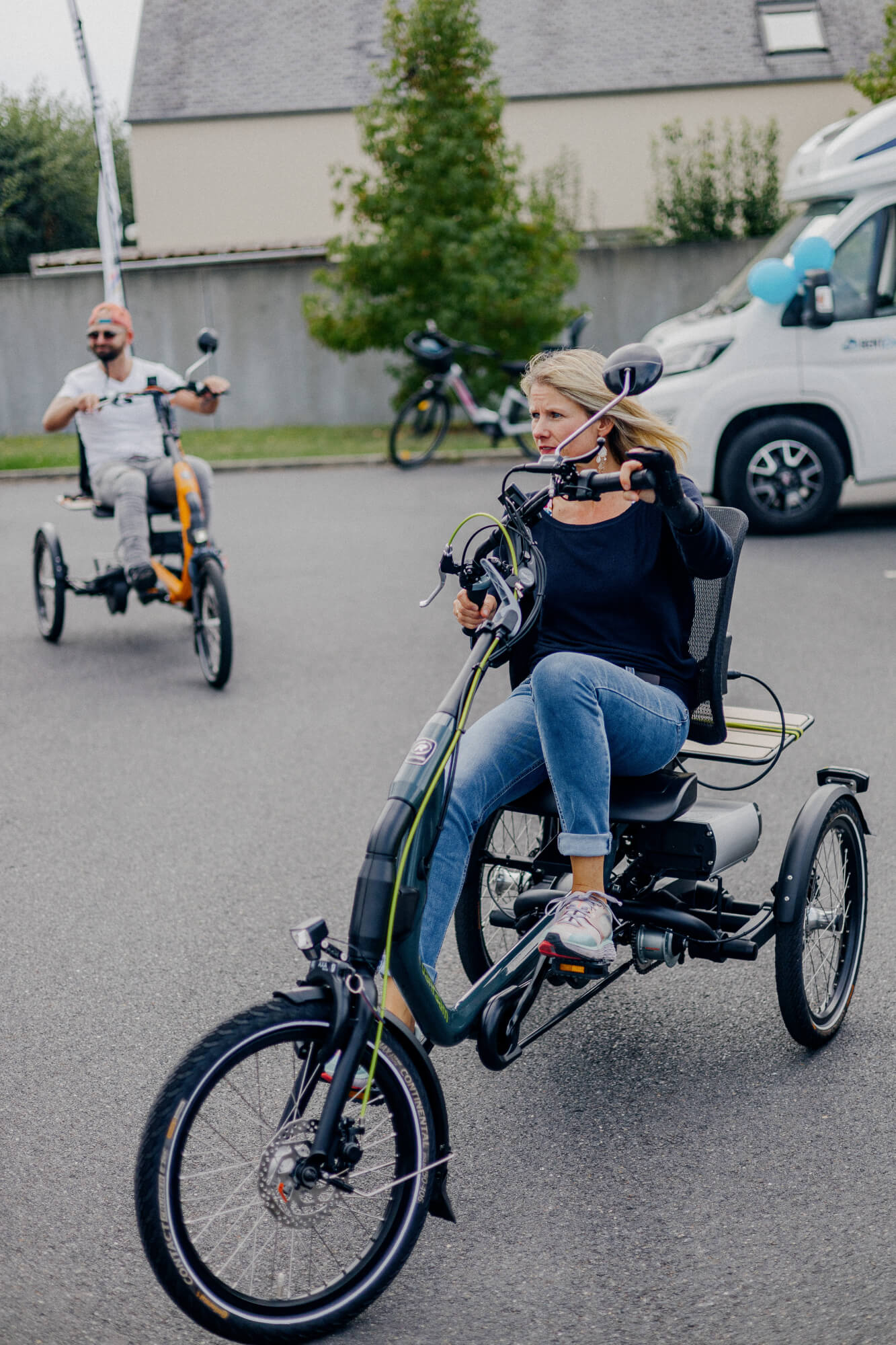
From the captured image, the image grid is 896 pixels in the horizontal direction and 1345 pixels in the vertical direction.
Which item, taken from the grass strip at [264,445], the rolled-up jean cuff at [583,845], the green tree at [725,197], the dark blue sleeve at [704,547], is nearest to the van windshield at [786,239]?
the grass strip at [264,445]

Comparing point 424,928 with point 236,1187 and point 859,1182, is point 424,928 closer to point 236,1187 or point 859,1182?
point 236,1187

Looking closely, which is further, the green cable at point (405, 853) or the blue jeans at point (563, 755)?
the blue jeans at point (563, 755)

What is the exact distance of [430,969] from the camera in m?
2.98

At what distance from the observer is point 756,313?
420 inches

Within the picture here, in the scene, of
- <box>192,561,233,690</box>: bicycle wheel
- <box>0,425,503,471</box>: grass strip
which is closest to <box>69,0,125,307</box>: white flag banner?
<box>0,425,503,471</box>: grass strip

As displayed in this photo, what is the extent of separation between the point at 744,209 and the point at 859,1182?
24.5 meters

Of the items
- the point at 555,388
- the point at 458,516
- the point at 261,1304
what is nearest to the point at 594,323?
the point at 458,516

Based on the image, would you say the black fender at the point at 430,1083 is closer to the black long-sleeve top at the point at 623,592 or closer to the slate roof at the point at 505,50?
the black long-sleeve top at the point at 623,592

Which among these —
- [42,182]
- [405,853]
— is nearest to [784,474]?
[405,853]

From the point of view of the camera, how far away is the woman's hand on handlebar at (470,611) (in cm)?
314

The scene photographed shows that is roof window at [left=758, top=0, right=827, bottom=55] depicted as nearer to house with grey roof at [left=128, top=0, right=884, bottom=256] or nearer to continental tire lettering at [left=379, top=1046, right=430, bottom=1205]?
house with grey roof at [left=128, top=0, right=884, bottom=256]

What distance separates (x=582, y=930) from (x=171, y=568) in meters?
5.41

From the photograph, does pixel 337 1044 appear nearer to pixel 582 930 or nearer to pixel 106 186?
pixel 582 930

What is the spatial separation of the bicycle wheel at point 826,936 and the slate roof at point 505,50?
32488 mm
